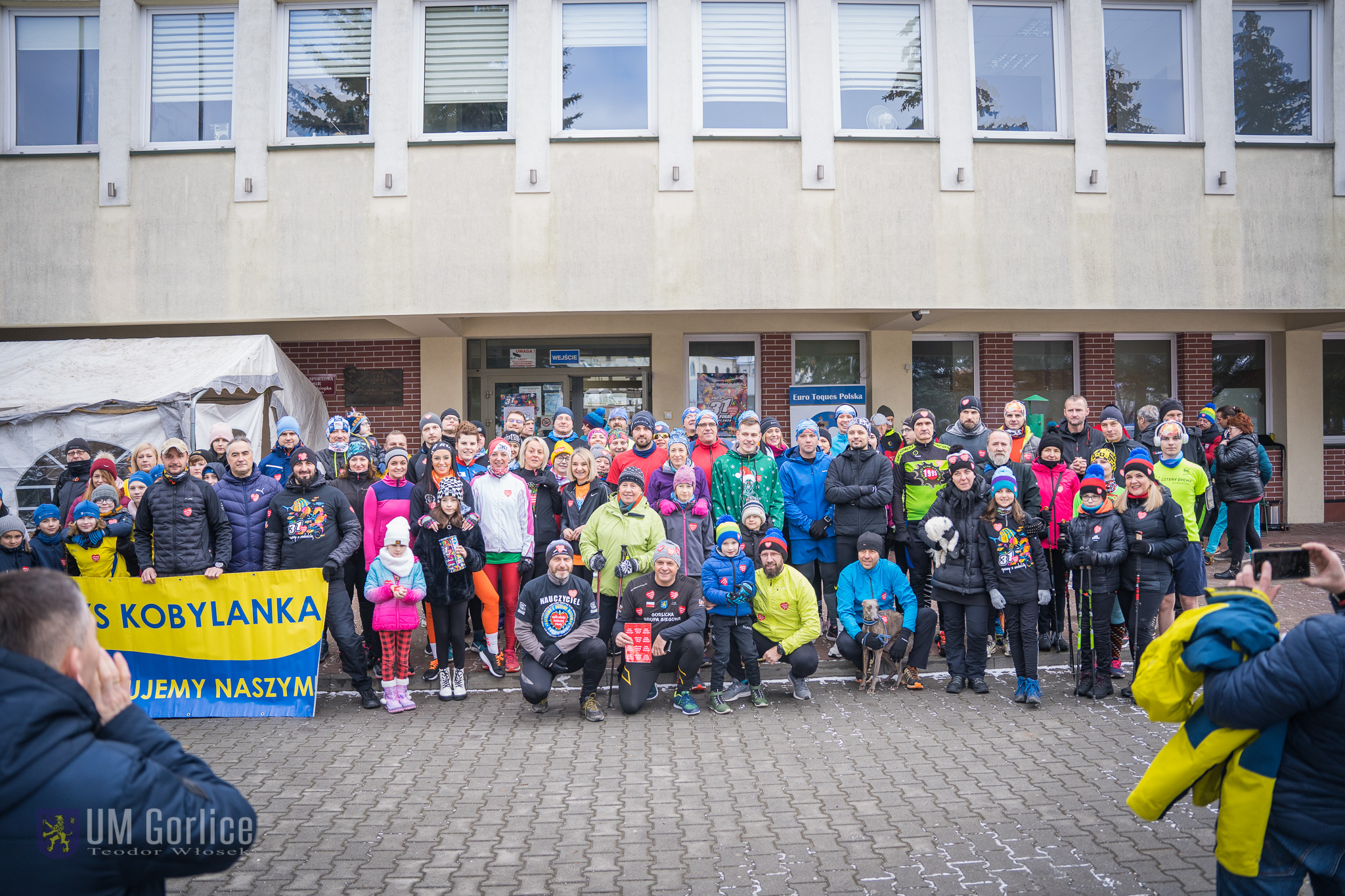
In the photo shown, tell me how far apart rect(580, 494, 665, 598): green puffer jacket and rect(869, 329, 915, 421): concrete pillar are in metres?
6.60

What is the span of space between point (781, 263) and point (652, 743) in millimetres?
6750

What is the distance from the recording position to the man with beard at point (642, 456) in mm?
8070

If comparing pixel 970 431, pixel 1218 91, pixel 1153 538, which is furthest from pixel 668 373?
pixel 1218 91

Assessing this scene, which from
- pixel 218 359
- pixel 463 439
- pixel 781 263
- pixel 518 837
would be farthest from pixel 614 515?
pixel 218 359

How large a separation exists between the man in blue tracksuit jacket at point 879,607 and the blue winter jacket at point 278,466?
16.1 feet

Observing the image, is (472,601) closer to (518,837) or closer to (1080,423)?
(518,837)

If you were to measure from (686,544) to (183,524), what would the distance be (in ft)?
13.2

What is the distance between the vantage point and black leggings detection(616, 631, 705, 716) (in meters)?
6.27

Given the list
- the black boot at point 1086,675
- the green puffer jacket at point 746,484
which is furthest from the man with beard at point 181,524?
the black boot at point 1086,675

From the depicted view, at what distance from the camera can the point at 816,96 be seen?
10.6m

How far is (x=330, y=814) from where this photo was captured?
4496 mm

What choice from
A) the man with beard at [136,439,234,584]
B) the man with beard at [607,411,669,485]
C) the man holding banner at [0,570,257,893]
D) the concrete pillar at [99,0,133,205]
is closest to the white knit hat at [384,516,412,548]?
the man with beard at [136,439,234,584]

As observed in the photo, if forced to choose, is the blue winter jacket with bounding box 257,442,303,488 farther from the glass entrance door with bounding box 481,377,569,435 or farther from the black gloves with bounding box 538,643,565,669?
the glass entrance door with bounding box 481,377,569,435

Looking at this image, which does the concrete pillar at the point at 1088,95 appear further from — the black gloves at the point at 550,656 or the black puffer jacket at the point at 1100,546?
the black gloves at the point at 550,656
